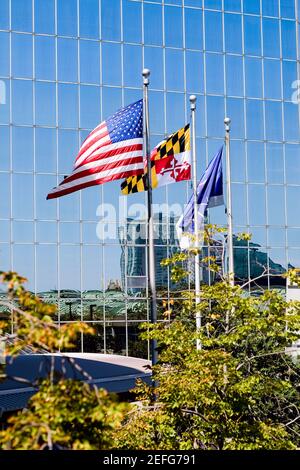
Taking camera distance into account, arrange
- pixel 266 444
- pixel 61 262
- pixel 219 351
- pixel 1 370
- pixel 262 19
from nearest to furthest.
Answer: pixel 1 370 → pixel 266 444 → pixel 219 351 → pixel 61 262 → pixel 262 19

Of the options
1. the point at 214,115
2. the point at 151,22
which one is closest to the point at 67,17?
the point at 151,22

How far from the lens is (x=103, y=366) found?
3566cm

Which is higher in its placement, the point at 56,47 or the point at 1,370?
the point at 56,47

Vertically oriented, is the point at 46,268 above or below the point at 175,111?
below

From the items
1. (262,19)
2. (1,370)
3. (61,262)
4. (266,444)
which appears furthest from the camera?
(262,19)

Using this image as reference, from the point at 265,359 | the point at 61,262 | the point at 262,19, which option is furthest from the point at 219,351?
the point at 262,19

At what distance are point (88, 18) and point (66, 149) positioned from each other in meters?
6.73

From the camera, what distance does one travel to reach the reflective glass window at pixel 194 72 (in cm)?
4953

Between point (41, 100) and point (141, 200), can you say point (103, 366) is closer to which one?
point (141, 200)

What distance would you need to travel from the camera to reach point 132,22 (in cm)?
4850

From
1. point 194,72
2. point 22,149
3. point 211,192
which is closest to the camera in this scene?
point 211,192

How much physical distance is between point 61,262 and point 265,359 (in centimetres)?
1927

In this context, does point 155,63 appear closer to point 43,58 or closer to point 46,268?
point 43,58

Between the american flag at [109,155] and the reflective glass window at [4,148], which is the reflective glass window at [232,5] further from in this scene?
the american flag at [109,155]
